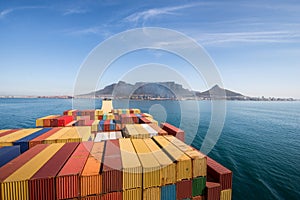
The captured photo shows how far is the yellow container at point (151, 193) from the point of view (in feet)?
41.5

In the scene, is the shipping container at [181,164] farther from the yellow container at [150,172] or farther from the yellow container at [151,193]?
the yellow container at [151,193]

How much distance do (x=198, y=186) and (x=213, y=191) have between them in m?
1.87

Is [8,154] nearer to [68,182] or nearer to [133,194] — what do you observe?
[68,182]

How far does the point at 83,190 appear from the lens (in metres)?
11.4

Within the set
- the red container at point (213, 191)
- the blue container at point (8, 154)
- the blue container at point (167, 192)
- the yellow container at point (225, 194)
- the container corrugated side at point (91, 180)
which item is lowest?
the yellow container at point (225, 194)

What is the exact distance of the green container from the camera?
13994 millimetres

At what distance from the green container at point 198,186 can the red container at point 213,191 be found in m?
0.50

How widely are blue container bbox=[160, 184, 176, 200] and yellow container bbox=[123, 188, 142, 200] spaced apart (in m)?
1.90

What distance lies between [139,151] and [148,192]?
12.2 feet

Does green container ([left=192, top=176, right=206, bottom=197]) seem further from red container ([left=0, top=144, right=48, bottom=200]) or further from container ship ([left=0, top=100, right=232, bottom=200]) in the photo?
red container ([left=0, top=144, right=48, bottom=200])

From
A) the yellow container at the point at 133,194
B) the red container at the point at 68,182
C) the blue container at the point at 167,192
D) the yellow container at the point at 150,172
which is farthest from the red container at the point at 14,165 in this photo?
the blue container at the point at 167,192

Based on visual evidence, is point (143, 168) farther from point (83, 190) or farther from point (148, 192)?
point (83, 190)

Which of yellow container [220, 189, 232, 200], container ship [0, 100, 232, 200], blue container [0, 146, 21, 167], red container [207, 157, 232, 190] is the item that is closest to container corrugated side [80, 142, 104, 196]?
container ship [0, 100, 232, 200]

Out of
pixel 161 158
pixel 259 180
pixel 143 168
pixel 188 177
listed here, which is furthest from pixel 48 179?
pixel 259 180
